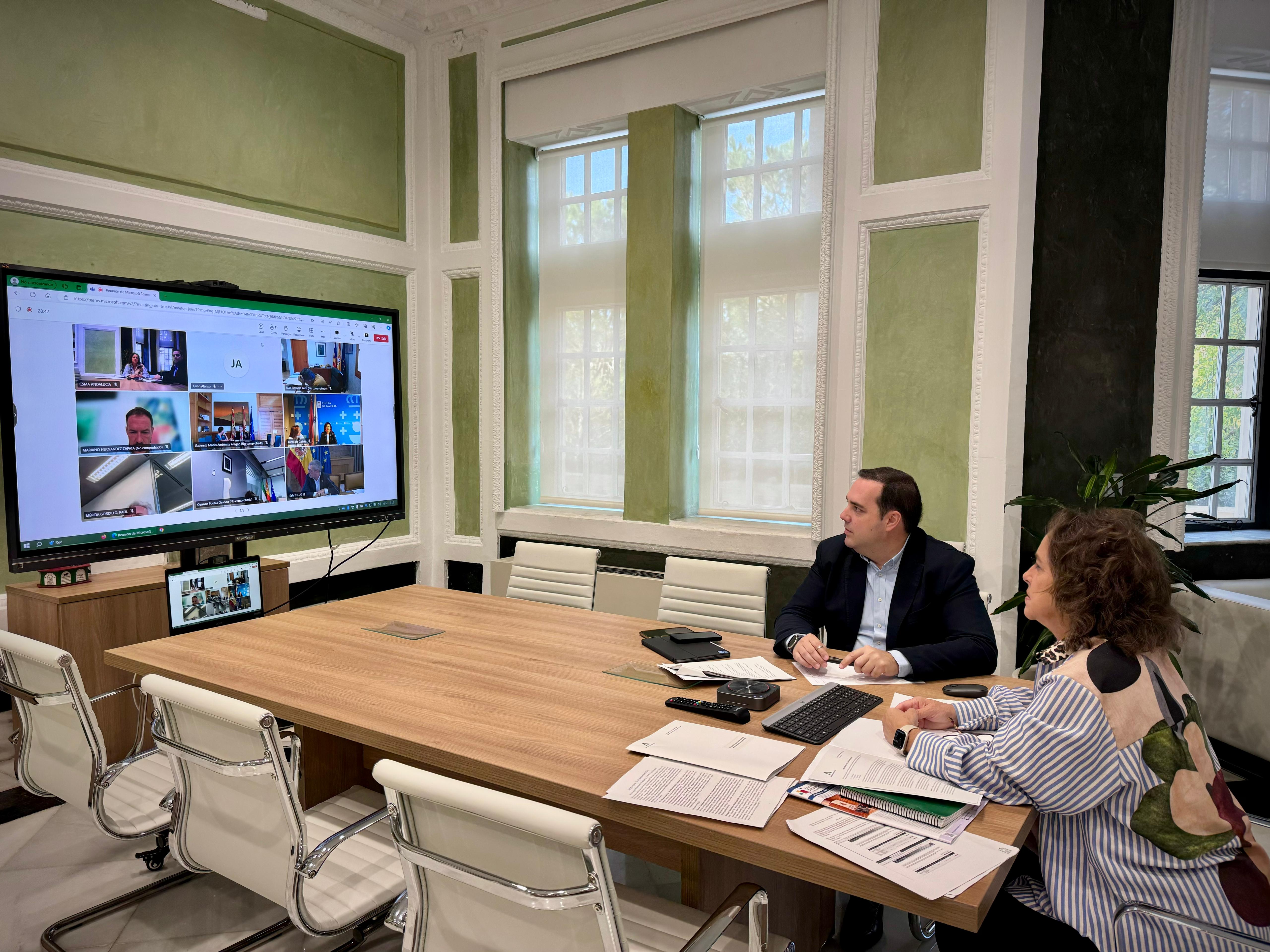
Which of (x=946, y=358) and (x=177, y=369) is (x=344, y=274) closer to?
(x=177, y=369)

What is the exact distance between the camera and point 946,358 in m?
3.77

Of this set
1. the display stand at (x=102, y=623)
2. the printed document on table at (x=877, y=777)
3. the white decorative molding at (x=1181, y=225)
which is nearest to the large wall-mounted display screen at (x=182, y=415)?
the display stand at (x=102, y=623)

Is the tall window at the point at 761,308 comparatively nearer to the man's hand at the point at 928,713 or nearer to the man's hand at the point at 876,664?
the man's hand at the point at 876,664

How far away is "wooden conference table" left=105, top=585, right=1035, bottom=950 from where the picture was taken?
4.53 ft

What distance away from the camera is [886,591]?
8.46 ft

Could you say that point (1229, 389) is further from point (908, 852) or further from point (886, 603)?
point (908, 852)

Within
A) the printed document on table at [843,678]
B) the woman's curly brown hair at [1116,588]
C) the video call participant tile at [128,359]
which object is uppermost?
the video call participant tile at [128,359]

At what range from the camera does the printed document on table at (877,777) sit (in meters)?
1.44

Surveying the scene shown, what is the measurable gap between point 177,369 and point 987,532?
3608 millimetres

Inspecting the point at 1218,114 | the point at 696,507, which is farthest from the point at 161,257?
the point at 1218,114

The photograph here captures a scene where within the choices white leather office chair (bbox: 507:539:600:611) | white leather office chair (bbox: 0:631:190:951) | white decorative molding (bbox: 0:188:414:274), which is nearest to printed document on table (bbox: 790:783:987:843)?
white leather office chair (bbox: 0:631:190:951)

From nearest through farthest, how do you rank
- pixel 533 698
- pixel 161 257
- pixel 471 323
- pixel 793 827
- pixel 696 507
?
pixel 793 827 → pixel 533 698 → pixel 161 257 → pixel 696 507 → pixel 471 323

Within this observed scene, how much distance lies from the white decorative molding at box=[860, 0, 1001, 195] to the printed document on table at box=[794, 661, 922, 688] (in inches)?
99.7

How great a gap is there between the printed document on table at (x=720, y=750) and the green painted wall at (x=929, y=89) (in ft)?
9.97
